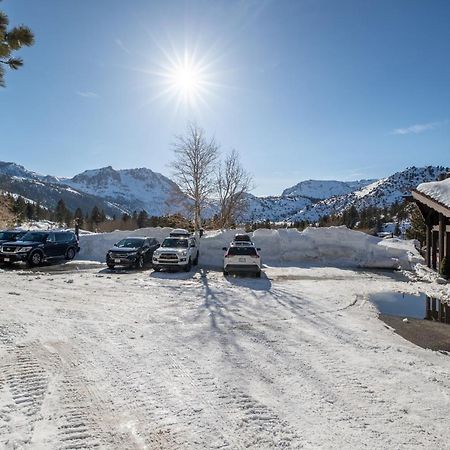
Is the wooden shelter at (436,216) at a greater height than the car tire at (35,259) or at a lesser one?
greater

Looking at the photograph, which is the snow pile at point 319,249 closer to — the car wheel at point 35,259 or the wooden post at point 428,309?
the car wheel at point 35,259

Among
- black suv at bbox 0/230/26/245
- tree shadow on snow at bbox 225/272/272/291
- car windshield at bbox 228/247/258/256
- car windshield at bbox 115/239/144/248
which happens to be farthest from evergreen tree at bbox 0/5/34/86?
black suv at bbox 0/230/26/245

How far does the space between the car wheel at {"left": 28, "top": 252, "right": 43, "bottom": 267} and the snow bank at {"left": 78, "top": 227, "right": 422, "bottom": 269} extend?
11.6 feet

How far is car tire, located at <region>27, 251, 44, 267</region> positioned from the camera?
20.0 meters

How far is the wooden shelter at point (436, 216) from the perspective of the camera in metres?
17.6

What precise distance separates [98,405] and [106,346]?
2353 mm

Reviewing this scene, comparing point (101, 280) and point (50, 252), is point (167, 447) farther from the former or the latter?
point (50, 252)

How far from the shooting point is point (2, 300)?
10.4 metres

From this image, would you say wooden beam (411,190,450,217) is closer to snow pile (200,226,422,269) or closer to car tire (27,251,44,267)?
snow pile (200,226,422,269)

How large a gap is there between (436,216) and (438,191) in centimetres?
376

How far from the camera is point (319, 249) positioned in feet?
82.2

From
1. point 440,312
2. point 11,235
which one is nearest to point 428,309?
point 440,312

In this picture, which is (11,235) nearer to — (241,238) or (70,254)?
(70,254)

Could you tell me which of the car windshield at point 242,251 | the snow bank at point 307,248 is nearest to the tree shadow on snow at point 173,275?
the car windshield at point 242,251
